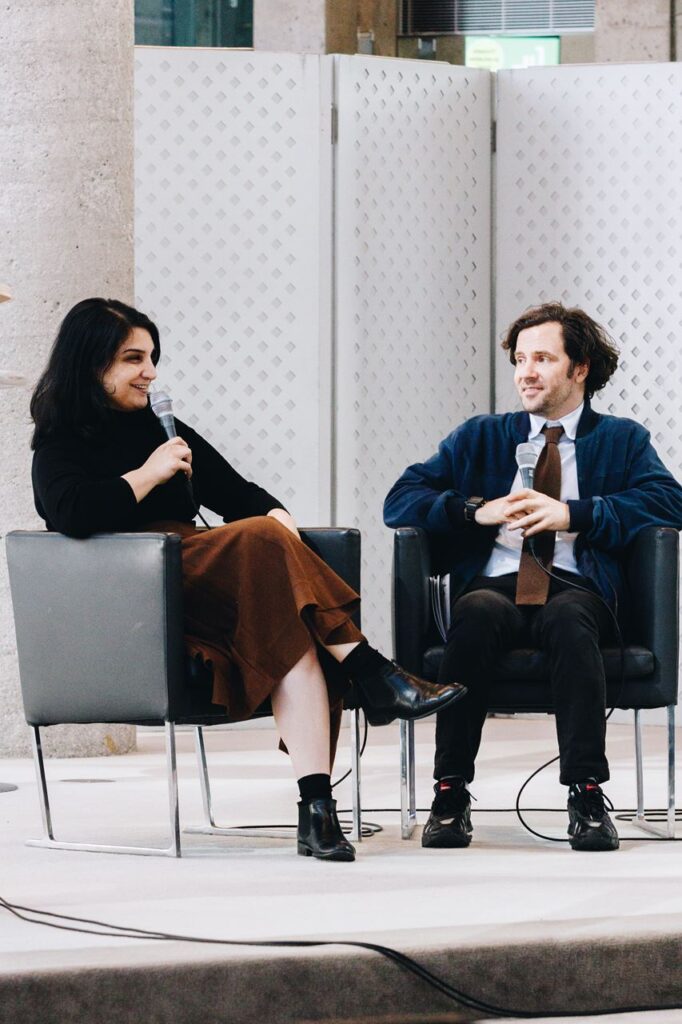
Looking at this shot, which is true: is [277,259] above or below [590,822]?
above

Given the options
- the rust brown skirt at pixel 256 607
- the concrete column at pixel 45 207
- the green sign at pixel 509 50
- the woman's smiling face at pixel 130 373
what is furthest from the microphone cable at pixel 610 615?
the green sign at pixel 509 50

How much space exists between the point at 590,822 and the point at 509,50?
964 cm

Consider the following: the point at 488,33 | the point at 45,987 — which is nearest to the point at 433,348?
the point at 45,987

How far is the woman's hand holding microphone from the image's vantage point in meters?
3.25

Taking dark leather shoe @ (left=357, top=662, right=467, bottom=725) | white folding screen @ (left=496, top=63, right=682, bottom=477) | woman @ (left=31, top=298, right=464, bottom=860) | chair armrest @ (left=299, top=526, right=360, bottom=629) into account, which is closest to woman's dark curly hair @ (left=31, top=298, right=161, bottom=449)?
woman @ (left=31, top=298, right=464, bottom=860)

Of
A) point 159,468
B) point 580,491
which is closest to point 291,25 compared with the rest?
point 580,491

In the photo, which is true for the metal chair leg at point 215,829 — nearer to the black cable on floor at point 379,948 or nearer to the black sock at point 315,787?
the black sock at point 315,787

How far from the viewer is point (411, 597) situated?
3.52m

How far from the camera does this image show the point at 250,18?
9867 mm

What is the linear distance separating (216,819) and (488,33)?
30.4ft

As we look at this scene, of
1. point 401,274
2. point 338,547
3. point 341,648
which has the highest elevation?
point 401,274

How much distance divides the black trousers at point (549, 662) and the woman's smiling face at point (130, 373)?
0.83m

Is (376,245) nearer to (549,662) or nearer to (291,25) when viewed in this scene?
(549,662)

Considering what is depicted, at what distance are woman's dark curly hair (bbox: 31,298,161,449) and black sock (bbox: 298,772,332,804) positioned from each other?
87cm
